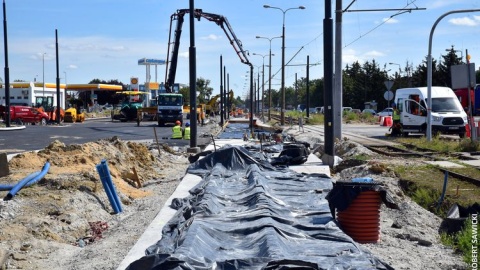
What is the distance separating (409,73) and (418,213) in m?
77.0

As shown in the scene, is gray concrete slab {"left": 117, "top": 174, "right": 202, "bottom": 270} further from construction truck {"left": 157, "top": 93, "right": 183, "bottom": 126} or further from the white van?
construction truck {"left": 157, "top": 93, "right": 183, "bottom": 126}

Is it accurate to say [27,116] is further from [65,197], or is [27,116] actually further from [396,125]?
[65,197]

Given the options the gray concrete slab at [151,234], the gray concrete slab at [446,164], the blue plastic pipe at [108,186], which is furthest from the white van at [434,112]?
the blue plastic pipe at [108,186]

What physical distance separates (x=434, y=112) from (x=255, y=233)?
2767cm

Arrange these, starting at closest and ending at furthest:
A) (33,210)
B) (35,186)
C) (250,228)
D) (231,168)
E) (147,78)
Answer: (250,228) → (33,210) → (35,186) → (231,168) → (147,78)

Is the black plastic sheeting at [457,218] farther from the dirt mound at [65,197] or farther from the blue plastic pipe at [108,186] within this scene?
the blue plastic pipe at [108,186]

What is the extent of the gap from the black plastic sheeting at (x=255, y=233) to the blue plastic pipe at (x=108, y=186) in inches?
66.7

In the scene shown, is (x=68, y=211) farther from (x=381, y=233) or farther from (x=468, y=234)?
(x=468, y=234)

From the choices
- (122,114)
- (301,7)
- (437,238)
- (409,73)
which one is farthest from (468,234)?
(409,73)

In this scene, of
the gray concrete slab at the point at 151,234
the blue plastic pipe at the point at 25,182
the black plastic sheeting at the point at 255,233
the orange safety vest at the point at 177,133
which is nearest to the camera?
the black plastic sheeting at the point at 255,233

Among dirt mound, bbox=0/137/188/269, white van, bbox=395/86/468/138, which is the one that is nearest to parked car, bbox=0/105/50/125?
white van, bbox=395/86/468/138

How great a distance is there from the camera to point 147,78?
5541 inches

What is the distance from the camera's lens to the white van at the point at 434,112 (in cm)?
3294

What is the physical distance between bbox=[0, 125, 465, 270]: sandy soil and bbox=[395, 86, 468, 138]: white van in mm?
17376
